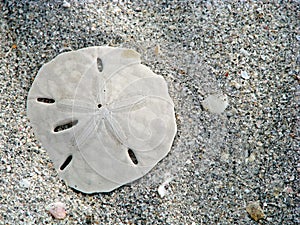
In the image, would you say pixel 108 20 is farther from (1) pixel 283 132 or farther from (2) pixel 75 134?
(1) pixel 283 132

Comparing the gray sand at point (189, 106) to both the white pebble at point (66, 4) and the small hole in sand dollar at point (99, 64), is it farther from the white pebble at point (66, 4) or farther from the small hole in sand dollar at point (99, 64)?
the small hole in sand dollar at point (99, 64)

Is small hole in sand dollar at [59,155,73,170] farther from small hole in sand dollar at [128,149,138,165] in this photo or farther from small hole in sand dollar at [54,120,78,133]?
small hole in sand dollar at [128,149,138,165]

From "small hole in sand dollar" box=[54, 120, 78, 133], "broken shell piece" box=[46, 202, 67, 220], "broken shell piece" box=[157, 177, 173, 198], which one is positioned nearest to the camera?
"broken shell piece" box=[46, 202, 67, 220]

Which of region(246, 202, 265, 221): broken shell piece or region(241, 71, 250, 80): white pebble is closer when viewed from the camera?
region(246, 202, 265, 221): broken shell piece

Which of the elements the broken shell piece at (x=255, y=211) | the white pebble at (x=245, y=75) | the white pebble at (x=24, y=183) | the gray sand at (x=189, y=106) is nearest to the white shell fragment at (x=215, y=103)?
the gray sand at (x=189, y=106)

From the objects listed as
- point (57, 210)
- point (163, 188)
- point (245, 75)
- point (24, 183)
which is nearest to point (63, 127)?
point (24, 183)

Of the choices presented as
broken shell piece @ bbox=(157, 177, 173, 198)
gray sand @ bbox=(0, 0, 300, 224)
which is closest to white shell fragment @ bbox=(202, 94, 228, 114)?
gray sand @ bbox=(0, 0, 300, 224)

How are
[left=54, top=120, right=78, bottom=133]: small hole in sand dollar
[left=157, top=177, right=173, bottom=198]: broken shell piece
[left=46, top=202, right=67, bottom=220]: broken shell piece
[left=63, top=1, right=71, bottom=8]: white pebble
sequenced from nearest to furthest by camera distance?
[left=46, top=202, right=67, bottom=220]: broken shell piece, [left=157, top=177, right=173, bottom=198]: broken shell piece, [left=54, top=120, right=78, bottom=133]: small hole in sand dollar, [left=63, top=1, right=71, bottom=8]: white pebble

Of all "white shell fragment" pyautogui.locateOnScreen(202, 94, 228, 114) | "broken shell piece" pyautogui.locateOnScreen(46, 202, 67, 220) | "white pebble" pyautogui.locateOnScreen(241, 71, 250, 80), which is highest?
"white pebble" pyautogui.locateOnScreen(241, 71, 250, 80)
